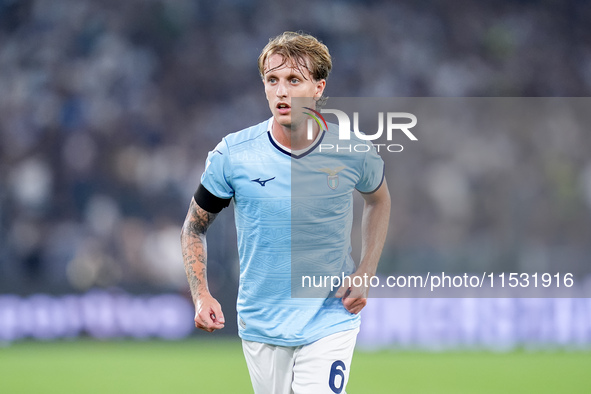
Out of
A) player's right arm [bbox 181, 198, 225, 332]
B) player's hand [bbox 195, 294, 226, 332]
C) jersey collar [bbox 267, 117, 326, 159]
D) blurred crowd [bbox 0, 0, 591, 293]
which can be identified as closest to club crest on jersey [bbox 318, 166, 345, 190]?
jersey collar [bbox 267, 117, 326, 159]

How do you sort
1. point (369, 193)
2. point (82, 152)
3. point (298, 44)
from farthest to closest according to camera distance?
point (82, 152) → point (369, 193) → point (298, 44)

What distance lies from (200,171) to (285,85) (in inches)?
363

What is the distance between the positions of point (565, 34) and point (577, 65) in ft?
3.16

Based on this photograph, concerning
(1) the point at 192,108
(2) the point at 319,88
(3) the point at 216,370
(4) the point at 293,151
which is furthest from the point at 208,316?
(1) the point at 192,108

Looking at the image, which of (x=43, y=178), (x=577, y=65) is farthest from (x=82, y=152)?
(x=577, y=65)

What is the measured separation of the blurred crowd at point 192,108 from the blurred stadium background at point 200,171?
0.03 m

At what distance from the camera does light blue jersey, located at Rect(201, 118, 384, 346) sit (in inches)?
169

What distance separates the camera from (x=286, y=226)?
4273mm

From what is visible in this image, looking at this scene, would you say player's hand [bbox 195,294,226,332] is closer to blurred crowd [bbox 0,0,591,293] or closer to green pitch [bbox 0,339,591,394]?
green pitch [bbox 0,339,591,394]

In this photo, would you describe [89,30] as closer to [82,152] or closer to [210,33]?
[210,33]

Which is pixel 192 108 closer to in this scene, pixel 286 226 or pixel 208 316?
pixel 286 226

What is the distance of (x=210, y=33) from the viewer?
16578 millimetres

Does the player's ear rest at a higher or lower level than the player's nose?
higher

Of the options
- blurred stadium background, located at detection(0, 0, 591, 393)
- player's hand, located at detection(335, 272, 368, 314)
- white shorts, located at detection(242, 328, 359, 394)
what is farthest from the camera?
blurred stadium background, located at detection(0, 0, 591, 393)
